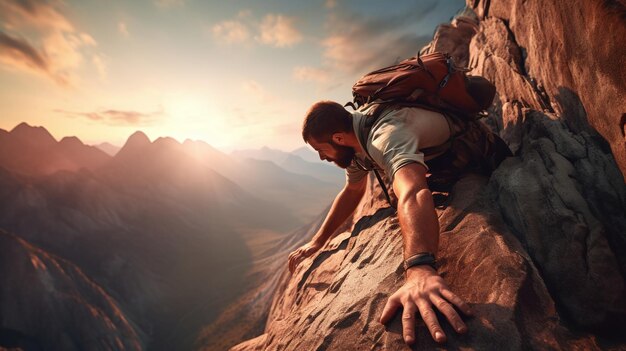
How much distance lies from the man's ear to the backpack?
528mm

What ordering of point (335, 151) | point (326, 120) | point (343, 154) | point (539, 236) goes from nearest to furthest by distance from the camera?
point (539, 236) < point (326, 120) < point (335, 151) < point (343, 154)

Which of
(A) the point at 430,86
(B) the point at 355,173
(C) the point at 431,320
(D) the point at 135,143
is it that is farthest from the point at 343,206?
(D) the point at 135,143

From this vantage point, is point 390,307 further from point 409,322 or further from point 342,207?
point 342,207

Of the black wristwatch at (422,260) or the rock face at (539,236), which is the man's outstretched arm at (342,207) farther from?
the black wristwatch at (422,260)

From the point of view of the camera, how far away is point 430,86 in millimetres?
4309

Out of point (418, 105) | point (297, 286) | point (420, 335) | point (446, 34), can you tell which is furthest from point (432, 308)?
point (446, 34)

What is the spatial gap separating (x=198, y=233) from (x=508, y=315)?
117801 mm

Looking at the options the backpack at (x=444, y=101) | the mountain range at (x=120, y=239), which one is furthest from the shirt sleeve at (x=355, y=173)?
the mountain range at (x=120, y=239)

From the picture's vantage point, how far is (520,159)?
482 cm

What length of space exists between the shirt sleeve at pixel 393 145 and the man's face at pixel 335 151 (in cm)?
119

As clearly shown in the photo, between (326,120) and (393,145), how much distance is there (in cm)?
161

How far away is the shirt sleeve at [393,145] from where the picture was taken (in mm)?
3203

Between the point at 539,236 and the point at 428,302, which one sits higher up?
the point at 428,302

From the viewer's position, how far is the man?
259cm
